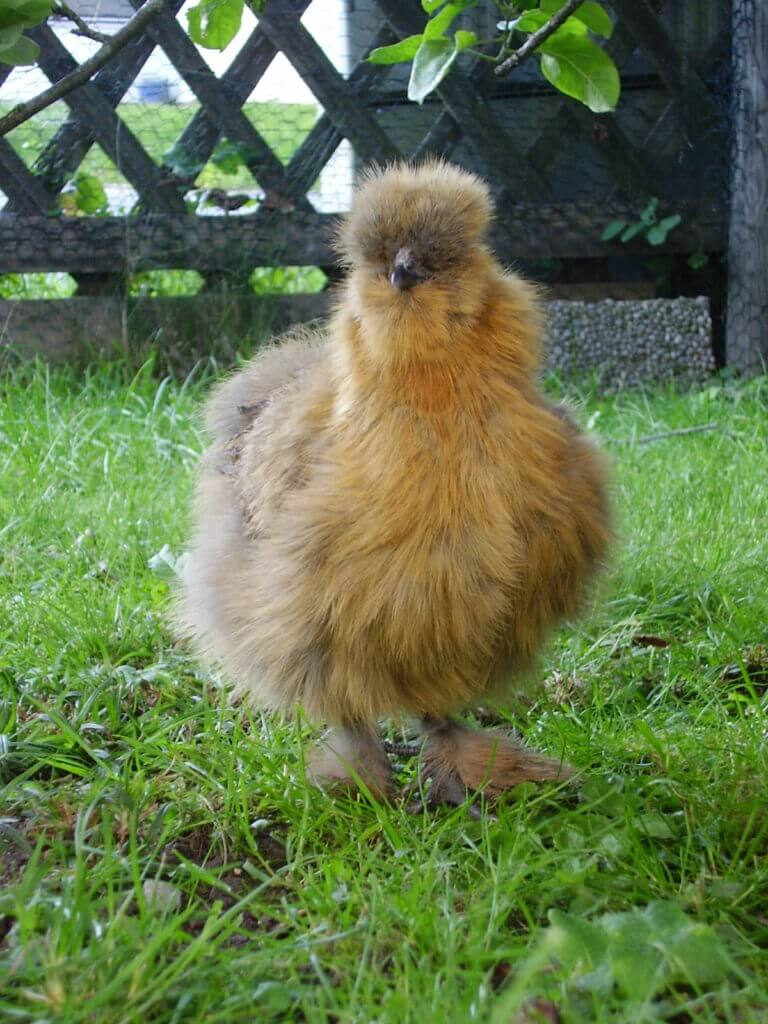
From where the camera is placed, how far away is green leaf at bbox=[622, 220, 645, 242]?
5.63 m

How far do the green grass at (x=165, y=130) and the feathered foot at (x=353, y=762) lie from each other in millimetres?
3929

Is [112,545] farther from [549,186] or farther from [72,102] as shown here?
[549,186]

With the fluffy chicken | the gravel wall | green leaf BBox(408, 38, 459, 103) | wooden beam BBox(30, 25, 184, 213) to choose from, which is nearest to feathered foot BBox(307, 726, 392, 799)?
the fluffy chicken

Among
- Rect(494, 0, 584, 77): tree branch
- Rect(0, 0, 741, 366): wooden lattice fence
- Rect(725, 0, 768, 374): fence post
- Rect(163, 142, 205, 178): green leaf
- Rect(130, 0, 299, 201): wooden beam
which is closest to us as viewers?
Rect(494, 0, 584, 77): tree branch

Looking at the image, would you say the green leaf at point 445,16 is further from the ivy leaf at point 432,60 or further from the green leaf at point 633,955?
the green leaf at point 633,955

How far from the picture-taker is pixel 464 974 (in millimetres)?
1568

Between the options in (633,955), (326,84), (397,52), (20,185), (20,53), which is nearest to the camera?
(633,955)

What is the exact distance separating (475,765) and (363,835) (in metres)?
0.32

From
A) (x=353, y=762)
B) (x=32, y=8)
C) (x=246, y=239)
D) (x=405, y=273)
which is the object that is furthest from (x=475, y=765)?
(x=246, y=239)

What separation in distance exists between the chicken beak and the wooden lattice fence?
3619 millimetres

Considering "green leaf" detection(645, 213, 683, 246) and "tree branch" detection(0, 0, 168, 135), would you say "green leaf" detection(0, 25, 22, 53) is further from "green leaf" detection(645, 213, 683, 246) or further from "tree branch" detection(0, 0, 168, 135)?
"green leaf" detection(645, 213, 683, 246)

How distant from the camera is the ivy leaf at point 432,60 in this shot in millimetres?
1874

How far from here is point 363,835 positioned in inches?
79.0

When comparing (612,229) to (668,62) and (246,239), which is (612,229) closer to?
(668,62)
